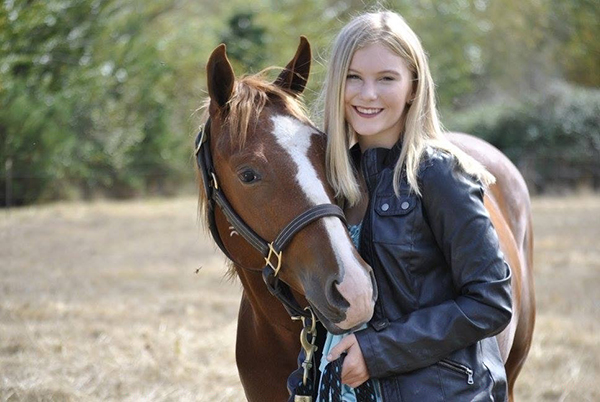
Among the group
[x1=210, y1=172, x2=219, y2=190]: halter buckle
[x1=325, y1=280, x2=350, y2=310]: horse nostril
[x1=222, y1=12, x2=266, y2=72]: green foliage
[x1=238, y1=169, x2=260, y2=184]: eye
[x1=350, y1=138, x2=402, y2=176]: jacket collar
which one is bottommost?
[x1=222, y1=12, x2=266, y2=72]: green foliage

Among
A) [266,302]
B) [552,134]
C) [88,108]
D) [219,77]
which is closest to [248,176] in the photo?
[219,77]

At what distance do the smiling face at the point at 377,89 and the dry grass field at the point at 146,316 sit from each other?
7.67 ft

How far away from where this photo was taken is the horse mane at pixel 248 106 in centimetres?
215

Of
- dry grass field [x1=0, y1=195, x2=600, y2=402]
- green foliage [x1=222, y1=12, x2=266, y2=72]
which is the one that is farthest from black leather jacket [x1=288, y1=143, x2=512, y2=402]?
green foliage [x1=222, y1=12, x2=266, y2=72]

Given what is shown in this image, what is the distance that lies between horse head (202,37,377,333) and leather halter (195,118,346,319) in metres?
0.02

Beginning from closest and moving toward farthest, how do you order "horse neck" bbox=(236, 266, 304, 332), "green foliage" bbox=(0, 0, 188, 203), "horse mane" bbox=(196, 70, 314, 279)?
"horse mane" bbox=(196, 70, 314, 279) → "horse neck" bbox=(236, 266, 304, 332) → "green foliage" bbox=(0, 0, 188, 203)

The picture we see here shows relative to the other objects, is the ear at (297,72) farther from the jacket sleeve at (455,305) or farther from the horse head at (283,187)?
the jacket sleeve at (455,305)

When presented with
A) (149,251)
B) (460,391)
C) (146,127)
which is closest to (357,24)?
(460,391)

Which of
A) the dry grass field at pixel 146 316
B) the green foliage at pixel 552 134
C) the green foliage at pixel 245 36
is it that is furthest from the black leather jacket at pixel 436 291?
the green foliage at pixel 245 36

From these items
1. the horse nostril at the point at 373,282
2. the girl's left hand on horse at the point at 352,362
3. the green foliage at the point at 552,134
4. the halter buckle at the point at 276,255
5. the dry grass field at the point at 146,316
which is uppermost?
the horse nostril at the point at 373,282

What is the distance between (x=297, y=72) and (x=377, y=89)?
525 mm

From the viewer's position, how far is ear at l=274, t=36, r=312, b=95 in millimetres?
2449

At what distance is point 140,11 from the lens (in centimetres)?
1659

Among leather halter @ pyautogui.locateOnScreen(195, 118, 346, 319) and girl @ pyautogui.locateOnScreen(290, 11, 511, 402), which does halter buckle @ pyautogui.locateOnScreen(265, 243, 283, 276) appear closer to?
leather halter @ pyautogui.locateOnScreen(195, 118, 346, 319)
